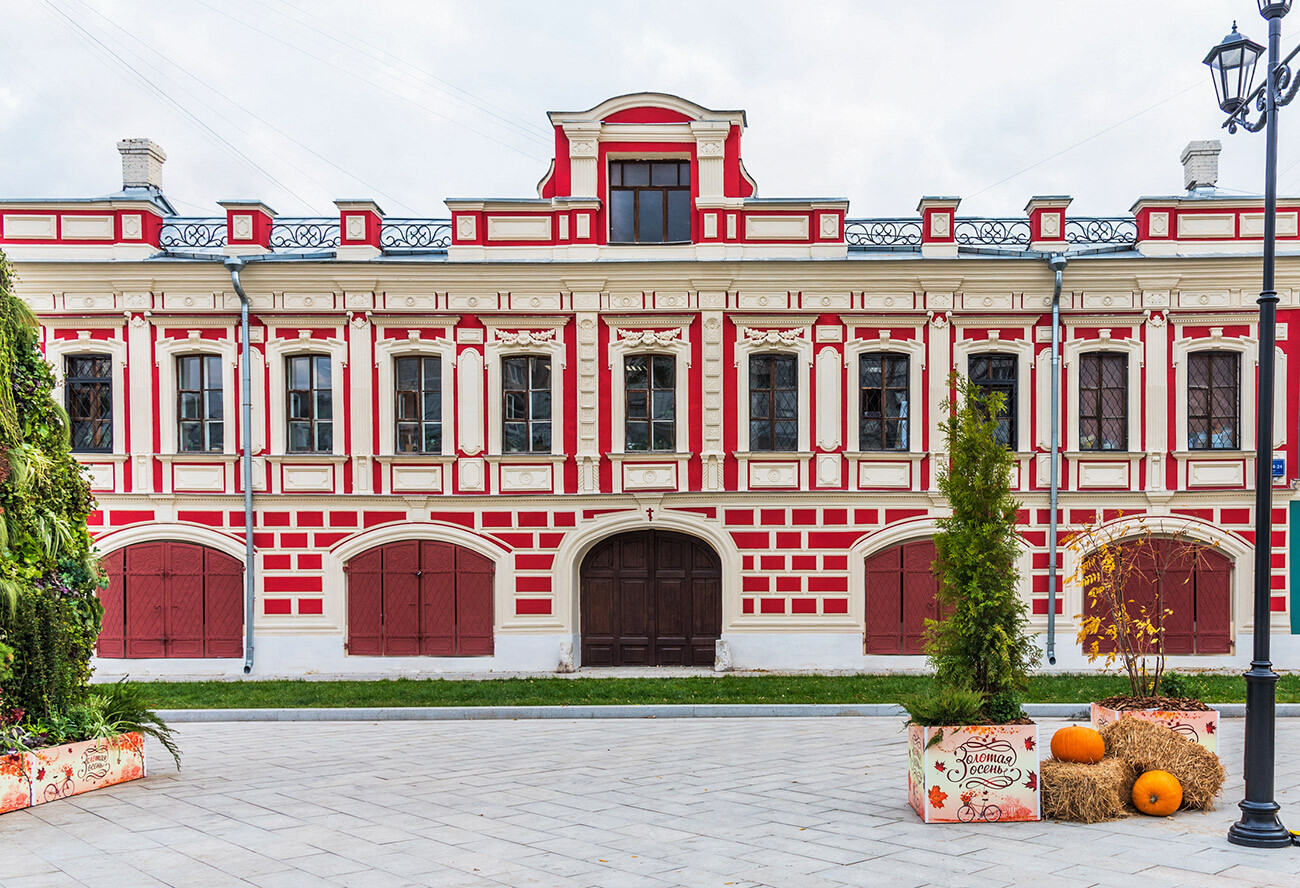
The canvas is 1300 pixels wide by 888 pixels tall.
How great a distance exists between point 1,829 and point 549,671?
9.85 meters

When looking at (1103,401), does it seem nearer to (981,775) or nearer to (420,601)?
(981,775)

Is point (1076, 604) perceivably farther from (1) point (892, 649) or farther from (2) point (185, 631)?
(2) point (185, 631)

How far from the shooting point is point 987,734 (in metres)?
7.70

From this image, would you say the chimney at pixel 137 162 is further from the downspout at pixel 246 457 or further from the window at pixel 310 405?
the window at pixel 310 405

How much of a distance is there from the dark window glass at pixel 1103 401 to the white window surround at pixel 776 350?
498cm

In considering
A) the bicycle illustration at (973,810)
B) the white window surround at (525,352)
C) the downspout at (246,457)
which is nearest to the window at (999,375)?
the white window surround at (525,352)

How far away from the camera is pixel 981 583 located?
819cm

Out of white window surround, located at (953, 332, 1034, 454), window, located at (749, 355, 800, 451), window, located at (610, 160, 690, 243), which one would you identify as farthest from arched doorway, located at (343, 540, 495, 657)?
white window surround, located at (953, 332, 1034, 454)

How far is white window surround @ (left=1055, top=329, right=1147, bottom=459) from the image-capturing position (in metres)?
17.0

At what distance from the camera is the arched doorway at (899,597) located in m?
17.0

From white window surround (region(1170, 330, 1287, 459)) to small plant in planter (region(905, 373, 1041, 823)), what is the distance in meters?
10.4

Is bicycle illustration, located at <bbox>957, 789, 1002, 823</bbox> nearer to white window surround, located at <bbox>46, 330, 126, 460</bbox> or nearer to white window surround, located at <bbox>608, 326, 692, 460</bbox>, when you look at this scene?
white window surround, located at <bbox>608, 326, 692, 460</bbox>

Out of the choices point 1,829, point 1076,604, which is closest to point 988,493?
point 1,829

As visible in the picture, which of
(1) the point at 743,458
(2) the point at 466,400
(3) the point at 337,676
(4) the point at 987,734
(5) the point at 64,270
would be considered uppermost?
(5) the point at 64,270
